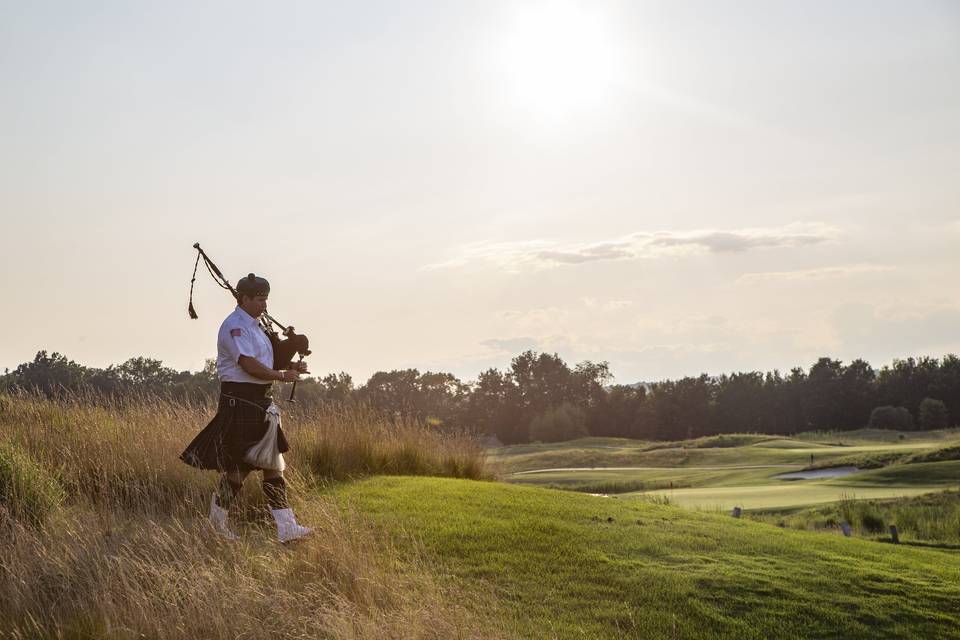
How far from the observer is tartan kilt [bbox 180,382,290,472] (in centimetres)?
960

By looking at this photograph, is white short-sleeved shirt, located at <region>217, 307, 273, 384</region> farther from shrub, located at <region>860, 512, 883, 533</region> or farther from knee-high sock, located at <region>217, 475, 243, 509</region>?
shrub, located at <region>860, 512, 883, 533</region>

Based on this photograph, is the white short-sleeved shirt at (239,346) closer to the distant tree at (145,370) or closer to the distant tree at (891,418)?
the distant tree at (145,370)

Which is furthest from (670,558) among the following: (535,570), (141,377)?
(141,377)

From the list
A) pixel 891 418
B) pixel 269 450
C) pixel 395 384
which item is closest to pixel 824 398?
pixel 891 418

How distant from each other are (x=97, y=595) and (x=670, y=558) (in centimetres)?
581

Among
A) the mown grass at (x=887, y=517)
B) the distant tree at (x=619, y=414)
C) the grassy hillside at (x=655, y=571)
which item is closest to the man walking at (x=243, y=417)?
the grassy hillside at (x=655, y=571)

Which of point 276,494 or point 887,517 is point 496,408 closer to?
point 887,517

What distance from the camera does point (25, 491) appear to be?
1078cm

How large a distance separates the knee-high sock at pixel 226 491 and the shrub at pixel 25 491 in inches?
87.2

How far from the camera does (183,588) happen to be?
7.60 metres

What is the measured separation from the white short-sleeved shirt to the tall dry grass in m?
1.54

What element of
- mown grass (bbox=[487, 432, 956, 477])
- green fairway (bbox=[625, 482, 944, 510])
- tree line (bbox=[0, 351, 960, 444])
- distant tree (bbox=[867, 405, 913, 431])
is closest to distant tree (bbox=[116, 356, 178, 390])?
tree line (bbox=[0, 351, 960, 444])

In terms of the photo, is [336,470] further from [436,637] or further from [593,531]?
[436,637]

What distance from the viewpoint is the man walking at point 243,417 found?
9469 mm
